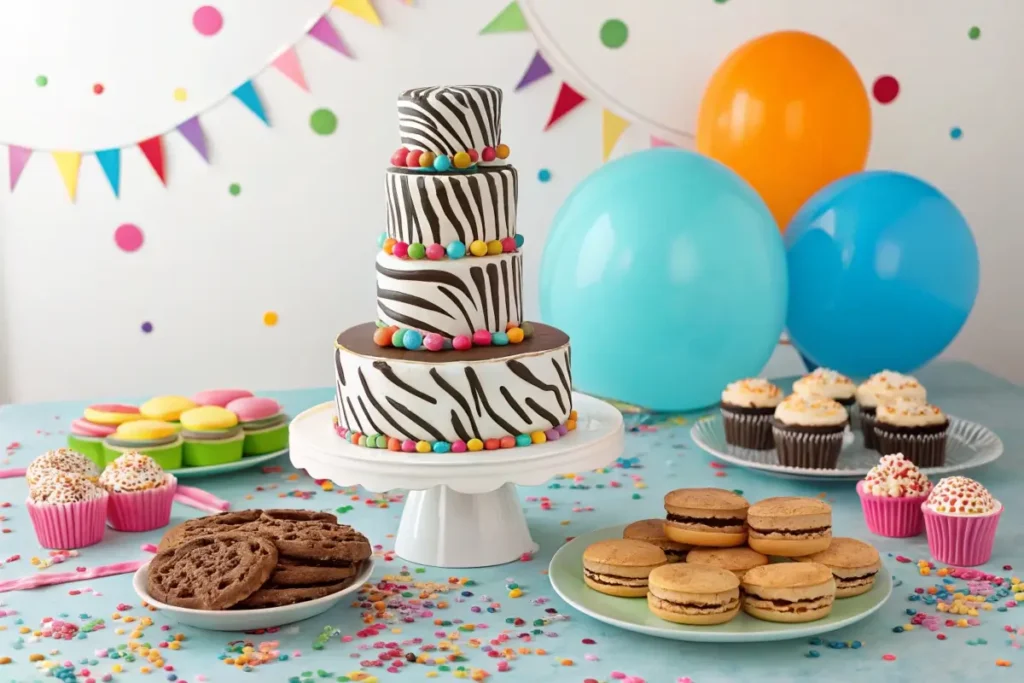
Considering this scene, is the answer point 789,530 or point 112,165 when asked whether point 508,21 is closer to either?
point 112,165

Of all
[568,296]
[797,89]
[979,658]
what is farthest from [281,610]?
[797,89]

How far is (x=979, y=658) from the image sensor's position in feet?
4.96

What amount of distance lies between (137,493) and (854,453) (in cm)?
130

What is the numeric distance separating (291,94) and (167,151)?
13.9 inches

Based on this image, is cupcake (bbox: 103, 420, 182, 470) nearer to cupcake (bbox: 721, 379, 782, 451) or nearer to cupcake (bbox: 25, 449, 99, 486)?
cupcake (bbox: 25, 449, 99, 486)

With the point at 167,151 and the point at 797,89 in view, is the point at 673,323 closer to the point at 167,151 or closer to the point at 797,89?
the point at 797,89

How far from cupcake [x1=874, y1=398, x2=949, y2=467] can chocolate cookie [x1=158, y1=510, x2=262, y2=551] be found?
1.15 meters

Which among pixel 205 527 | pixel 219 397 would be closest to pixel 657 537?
pixel 205 527

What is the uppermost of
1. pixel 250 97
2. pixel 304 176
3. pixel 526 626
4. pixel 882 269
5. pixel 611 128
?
pixel 250 97

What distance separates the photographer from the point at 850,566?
5.38 feet

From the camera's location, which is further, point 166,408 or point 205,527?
point 166,408

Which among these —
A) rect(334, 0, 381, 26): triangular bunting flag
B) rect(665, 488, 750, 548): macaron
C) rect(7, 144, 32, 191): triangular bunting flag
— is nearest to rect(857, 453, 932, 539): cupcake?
rect(665, 488, 750, 548): macaron

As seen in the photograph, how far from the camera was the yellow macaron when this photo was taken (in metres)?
2.27

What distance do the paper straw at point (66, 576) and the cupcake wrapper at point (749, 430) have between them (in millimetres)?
1123
